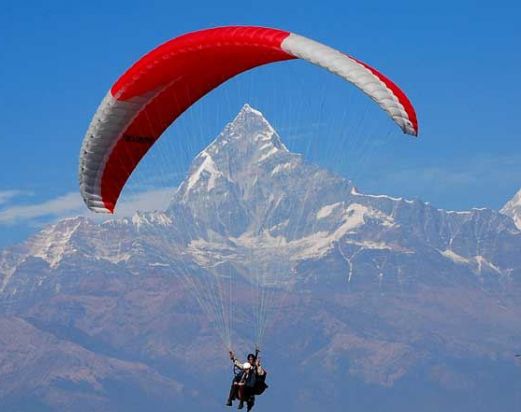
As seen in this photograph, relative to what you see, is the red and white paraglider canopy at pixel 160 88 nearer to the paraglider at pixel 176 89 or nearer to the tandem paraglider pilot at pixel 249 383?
the paraglider at pixel 176 89

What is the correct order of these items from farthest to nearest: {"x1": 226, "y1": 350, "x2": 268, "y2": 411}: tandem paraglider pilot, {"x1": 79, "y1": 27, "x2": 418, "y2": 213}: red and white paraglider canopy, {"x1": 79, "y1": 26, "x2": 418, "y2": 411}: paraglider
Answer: {"x1": 79, "y1": 27, "x2": 418, "y2": 213}: red and white paraglider canopy < {"x1": 226, "y1": 350, "x2": 268, "y2": 411}: tandem paraglider pilot < {"x1": 79, "y1": 26, "x2": 418, "y2": 411}: paraglider

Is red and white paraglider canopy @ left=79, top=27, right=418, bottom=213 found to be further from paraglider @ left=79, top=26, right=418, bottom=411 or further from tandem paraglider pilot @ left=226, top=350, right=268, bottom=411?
tandem paraglider pilot @ left=226, top=350, right=268, bottom=411

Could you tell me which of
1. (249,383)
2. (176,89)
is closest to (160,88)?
(176,89)

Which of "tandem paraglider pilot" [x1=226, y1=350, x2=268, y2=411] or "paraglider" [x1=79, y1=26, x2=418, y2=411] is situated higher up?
"paraglider" [x1=79, y1=26, x2=418, y2=411]

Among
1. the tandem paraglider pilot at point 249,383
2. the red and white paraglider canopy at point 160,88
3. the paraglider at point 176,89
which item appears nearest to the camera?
the paraglider at point 176,89

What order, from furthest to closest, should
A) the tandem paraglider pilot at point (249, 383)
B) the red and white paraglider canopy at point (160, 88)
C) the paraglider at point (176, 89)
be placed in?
the red and white paraglider canopy at point (160, 88) → the tandem paraglider pilot at point (249, 383) → the paraglider at point (176, 89)

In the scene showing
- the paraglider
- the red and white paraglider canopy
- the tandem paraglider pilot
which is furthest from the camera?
the red and white paraglider canopy

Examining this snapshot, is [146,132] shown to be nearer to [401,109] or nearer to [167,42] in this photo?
[167,42]

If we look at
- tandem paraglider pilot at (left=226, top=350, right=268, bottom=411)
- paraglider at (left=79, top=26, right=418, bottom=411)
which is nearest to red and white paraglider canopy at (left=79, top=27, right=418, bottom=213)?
paraglider at (left=79, top=26, right=418, bottom=411)

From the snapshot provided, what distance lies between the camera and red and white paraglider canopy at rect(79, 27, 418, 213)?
151ft

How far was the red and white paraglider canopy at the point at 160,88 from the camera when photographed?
4612cm

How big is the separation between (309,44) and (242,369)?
10923 mm

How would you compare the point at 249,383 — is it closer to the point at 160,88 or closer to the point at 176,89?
the point at 160,88

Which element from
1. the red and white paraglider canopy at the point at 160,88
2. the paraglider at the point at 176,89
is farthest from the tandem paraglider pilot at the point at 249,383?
the red and white paraglider canopy at the point at 160,88
